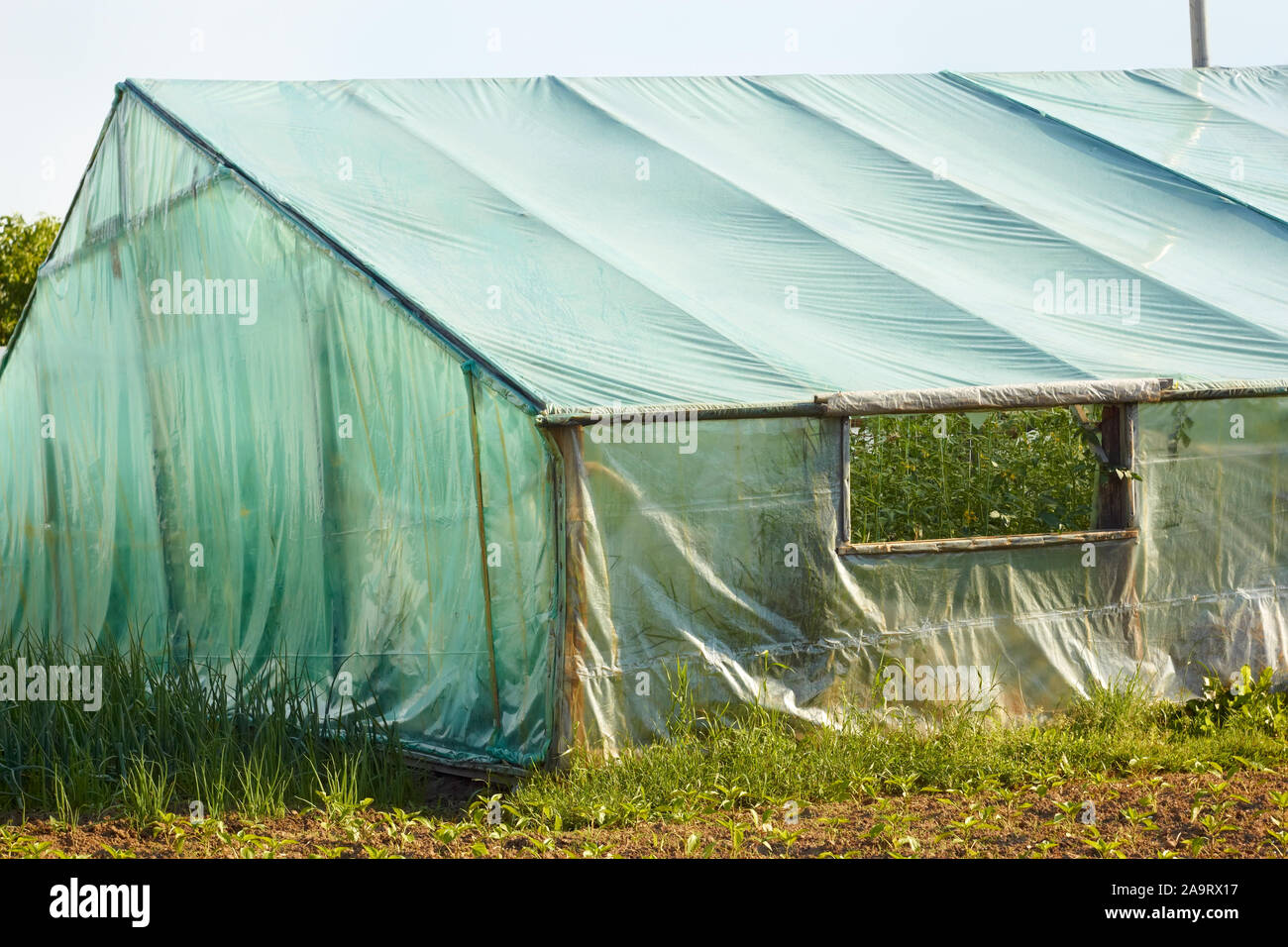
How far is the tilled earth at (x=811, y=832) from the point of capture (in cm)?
451

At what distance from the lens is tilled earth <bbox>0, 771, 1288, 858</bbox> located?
451 cm

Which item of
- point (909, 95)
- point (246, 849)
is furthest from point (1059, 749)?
point (909, 95)

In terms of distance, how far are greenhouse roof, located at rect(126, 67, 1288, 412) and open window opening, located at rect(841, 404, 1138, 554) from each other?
1.73 ft

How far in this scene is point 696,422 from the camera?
543 cm

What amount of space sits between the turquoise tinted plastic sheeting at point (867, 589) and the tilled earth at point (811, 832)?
2.02 ft

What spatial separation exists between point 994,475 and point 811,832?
3.23 metres

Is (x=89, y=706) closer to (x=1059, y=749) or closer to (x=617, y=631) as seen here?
(x=617, y=631)

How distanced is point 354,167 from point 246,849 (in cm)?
373

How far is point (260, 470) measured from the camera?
670 cm
